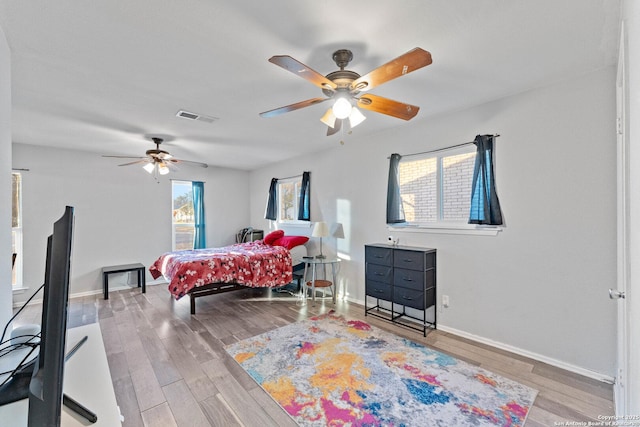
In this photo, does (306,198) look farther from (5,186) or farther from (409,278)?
(5,186)

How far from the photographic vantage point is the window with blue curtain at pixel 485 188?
2.74 m

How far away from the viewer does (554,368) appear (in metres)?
2.40

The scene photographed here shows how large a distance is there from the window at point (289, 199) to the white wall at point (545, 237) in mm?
2640

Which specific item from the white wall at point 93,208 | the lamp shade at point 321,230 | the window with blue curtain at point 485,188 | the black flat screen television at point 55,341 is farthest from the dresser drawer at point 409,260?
the white wall at point 93,208

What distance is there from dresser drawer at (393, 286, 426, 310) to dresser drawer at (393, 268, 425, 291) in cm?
5

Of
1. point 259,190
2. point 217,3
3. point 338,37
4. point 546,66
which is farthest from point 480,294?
point 259,190

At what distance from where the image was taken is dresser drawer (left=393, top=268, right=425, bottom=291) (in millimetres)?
3088

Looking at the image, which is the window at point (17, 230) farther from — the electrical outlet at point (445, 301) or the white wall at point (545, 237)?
the electrical outlet at point (445, 301)

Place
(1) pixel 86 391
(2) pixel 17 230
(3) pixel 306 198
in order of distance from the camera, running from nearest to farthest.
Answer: (1) pixel 86 391 < (2) pixel 17 230 < (3) pixel 306 198

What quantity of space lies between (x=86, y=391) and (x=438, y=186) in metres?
3.35

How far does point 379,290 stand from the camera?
349 centimetres

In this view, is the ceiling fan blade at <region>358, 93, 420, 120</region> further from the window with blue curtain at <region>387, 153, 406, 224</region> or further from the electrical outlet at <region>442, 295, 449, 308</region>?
the electrical outlet at <region>442, 295, 449, 308</region>

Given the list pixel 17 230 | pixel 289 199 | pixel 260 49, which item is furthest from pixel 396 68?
pixel 17 230

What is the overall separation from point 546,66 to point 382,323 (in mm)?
2919
